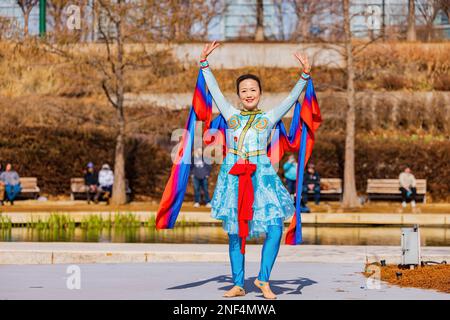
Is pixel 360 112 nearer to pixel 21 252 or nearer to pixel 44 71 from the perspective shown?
pixel 44 71

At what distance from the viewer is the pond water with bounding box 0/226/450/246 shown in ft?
59.6

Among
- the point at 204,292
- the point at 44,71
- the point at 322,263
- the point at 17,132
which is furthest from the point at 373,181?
the point at 204,292

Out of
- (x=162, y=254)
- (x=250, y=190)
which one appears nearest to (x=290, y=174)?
(x=162, y=254)

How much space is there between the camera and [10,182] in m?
27.6

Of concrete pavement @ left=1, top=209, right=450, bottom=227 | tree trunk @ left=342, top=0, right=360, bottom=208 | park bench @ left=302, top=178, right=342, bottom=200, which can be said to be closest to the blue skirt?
concrete pavement @ left=1, top=209, right=450, bottom=227

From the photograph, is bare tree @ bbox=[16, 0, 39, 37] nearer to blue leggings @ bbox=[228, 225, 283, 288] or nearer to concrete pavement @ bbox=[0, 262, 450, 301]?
concrete pavement @ bbox=[0, 262, 450, 301]

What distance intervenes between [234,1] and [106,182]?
2016cm

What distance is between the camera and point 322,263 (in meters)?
12.6

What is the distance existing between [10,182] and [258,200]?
19.0 meters

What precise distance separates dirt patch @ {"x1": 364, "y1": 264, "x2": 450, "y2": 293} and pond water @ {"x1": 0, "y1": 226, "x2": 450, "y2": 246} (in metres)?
6.68

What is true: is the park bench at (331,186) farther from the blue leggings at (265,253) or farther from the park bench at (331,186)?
the blue leggings at (265,253)

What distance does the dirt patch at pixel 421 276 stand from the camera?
1005cm

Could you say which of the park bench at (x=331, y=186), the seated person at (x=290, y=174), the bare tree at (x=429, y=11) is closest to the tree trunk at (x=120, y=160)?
the seated person at (x=290, y=174)

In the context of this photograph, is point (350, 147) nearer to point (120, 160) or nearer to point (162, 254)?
point (120, 160)
